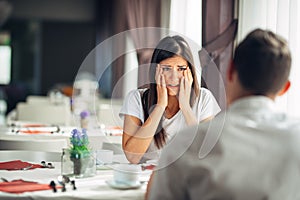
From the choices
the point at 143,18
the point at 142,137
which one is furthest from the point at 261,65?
the point at 143,18

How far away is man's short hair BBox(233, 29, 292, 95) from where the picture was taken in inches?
69.3

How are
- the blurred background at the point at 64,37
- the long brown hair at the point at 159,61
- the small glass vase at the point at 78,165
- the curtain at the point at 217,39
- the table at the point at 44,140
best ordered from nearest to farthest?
the small glass vase at the point at 78,165, the long brown hair at the point at 159,61, the table at the point at 44,140, the curtain at the point at 217,39, the blurred background at the point at 64,37

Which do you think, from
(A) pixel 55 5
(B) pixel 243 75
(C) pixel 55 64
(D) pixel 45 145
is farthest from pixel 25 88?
A: (B) pixel 243 75

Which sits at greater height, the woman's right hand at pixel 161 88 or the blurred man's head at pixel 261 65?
the blurred man's head at pixel 261 65

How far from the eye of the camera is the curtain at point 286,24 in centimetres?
279

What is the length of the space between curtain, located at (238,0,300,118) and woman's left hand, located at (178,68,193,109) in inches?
19.6

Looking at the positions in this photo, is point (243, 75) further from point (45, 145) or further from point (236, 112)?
point (45, 145)

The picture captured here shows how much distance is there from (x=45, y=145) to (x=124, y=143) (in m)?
0.83

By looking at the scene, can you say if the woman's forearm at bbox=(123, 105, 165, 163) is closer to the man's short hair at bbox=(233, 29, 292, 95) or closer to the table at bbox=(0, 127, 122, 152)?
the table at bbox=(0, 127, 122, 152)

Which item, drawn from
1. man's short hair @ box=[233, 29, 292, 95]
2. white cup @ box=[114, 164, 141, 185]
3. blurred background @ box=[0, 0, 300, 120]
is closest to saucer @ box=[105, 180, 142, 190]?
white cup @ box=[114, 164, 141, 185]

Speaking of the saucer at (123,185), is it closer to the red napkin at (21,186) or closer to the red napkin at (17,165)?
the red napkin at (21,186)

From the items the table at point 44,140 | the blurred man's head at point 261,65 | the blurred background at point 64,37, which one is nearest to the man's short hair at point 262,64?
the blurred man's head at point 261,65

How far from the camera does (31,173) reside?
2535mm

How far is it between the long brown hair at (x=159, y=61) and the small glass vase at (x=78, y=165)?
40 cm
